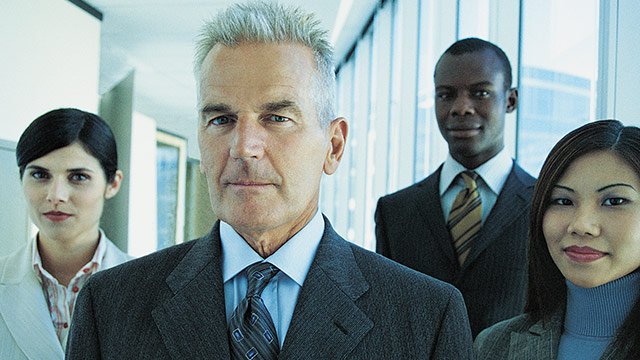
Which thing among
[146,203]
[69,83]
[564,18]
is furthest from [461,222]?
[146,203]

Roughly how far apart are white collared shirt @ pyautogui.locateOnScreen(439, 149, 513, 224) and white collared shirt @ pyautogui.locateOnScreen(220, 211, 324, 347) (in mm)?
1103

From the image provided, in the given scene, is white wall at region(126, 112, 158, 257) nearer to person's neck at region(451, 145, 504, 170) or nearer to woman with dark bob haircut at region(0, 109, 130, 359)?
woman with dark bob haircut at region(0, 109, 130, 359)

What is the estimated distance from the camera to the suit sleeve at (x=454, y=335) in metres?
1.35

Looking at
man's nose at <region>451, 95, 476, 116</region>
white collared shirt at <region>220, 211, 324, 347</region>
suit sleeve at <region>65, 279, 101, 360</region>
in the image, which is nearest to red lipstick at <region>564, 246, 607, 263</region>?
white collared shirt at <region>220, 211, 324, 347</region>

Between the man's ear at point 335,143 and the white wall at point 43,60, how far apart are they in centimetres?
499

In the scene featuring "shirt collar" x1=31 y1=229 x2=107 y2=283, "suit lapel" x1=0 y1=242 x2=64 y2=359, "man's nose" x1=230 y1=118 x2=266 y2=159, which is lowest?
"suit lapel" x1=0 y1=242 x2=64 y2=359

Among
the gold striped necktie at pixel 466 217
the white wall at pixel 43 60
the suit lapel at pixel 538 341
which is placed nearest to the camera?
the suit lapel at pixel 538 341

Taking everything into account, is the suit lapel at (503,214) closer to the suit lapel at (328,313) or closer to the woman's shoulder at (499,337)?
the woman's shoulder at (499,337)

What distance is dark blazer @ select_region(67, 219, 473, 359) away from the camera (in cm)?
135

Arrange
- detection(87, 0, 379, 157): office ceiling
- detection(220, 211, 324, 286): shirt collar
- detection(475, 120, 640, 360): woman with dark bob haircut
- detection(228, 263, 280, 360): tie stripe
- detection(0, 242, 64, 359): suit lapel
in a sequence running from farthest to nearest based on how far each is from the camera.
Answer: detection(87, 0, 379, 157): office ceiling → detection(0, 242, 64, 359): suit lapel → detection(475, 120, 640, 360): woman with dark bob haircut → detection(220, 211, 324, 286): shirt collar → detection(228, 263, 280, 360): tie stripe

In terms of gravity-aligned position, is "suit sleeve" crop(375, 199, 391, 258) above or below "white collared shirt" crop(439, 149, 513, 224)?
below

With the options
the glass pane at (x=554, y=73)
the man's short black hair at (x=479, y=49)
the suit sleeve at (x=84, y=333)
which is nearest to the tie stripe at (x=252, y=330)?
the suit sleeve at (x=84, y=333)

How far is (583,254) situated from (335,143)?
71cm

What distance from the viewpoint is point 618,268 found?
175 centimetres
